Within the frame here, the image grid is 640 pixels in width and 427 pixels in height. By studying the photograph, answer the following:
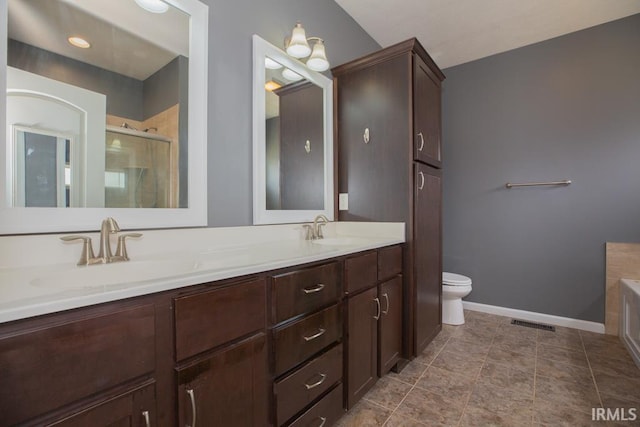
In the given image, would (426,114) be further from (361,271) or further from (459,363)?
(459,363)

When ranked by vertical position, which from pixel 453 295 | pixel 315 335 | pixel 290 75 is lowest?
pixel 453 295

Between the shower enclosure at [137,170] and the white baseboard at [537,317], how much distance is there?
295 centimetres

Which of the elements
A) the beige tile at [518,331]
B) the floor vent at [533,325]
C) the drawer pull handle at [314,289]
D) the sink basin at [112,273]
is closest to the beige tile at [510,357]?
the beige tile at [518,331]

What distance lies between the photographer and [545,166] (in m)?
2.58

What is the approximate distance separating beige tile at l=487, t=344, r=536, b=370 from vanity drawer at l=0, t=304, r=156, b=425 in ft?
6.98

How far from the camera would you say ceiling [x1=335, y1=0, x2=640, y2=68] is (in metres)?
2.15

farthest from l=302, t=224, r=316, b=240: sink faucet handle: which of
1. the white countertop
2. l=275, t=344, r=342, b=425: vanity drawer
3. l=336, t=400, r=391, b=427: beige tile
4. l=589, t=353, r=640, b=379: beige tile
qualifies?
l=589, t=353, r=640, b=379: beige tile

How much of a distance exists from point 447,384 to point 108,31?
2.35m

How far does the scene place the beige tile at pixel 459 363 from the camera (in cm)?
182

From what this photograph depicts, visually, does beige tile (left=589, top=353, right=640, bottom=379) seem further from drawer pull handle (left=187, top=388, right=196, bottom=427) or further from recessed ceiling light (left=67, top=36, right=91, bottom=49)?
recessed ceiling light (left=67, top=36, right=91, bottom=49)

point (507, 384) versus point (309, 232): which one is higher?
point (309, 232)

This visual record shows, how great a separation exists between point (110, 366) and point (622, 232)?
3.29m

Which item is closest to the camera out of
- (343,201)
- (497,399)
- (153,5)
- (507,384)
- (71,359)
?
(71,359)

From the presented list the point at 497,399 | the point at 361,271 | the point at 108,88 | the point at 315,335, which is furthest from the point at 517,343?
the point at 108,88
